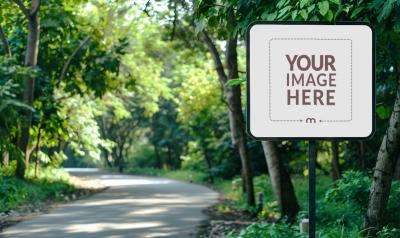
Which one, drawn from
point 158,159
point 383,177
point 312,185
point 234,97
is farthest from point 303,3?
point 158,159

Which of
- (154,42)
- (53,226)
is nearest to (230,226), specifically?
(53,226)

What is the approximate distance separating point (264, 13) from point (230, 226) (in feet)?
25.9

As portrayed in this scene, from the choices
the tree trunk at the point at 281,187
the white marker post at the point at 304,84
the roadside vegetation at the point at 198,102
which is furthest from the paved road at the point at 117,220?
the white marker post at the point at 304,84

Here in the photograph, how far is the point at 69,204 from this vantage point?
19.0 m

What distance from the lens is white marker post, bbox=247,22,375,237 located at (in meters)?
2.90

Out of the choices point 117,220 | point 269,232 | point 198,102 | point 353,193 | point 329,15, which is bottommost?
point 117,220

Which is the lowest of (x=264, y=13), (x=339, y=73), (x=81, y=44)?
(x=339, y=73)

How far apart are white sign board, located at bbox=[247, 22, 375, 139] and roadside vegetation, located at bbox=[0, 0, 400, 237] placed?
1.02 metres

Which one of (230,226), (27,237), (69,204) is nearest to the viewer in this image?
(27,237)

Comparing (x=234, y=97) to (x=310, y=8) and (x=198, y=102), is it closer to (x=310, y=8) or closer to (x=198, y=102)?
(x=198, y=102)

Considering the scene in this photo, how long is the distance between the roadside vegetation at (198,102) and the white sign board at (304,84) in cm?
102

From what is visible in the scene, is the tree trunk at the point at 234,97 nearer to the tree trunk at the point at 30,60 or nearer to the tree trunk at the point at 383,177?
the tree trunk at the point at 30,60

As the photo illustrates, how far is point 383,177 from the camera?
7.02 metres

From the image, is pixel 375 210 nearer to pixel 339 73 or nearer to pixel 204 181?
pixel 339 73
